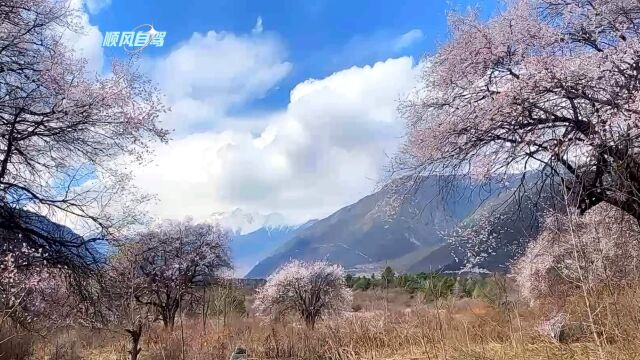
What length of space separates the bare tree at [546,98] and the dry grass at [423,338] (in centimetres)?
204

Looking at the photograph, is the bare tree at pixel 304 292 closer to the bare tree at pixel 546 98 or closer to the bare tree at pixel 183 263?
the bare tree at pixel 183 263

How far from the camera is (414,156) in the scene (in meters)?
9.17

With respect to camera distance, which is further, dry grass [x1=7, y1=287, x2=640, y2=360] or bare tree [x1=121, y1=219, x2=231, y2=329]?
bare tree [x1=121, y1=219, x2=231, y2=329]

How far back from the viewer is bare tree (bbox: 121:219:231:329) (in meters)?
30.5

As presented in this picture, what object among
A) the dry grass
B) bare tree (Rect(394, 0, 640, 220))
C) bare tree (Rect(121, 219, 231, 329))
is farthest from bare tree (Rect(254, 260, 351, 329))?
bare tree (Rect(394, 0, 640, 220))

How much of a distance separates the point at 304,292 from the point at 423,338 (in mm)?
28455

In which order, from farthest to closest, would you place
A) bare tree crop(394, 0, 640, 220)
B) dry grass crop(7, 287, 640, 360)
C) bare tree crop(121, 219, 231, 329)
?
bare tree crop(121, 219, 231, 329) → bare tree crop(394, 0, 640, 220) → dry grass crop(7, 287, 640, 360)

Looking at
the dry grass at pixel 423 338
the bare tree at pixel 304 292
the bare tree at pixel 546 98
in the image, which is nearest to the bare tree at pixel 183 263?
the bare tree at pixel 304 292

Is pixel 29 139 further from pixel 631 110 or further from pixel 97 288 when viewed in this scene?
pixel 631 110

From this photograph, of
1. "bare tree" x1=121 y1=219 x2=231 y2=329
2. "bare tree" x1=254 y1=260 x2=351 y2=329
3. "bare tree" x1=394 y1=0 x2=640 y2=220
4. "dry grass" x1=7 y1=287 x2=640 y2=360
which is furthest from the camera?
"bare tree" x1=254 y1=260 x2=351 y2=329

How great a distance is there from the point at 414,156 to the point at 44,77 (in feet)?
18.8

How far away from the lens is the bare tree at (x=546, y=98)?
23.5ft

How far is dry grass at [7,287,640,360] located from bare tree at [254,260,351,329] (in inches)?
641

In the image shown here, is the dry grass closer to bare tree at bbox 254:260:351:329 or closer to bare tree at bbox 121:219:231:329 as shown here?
bare tree at bbox 121:219:231:329
